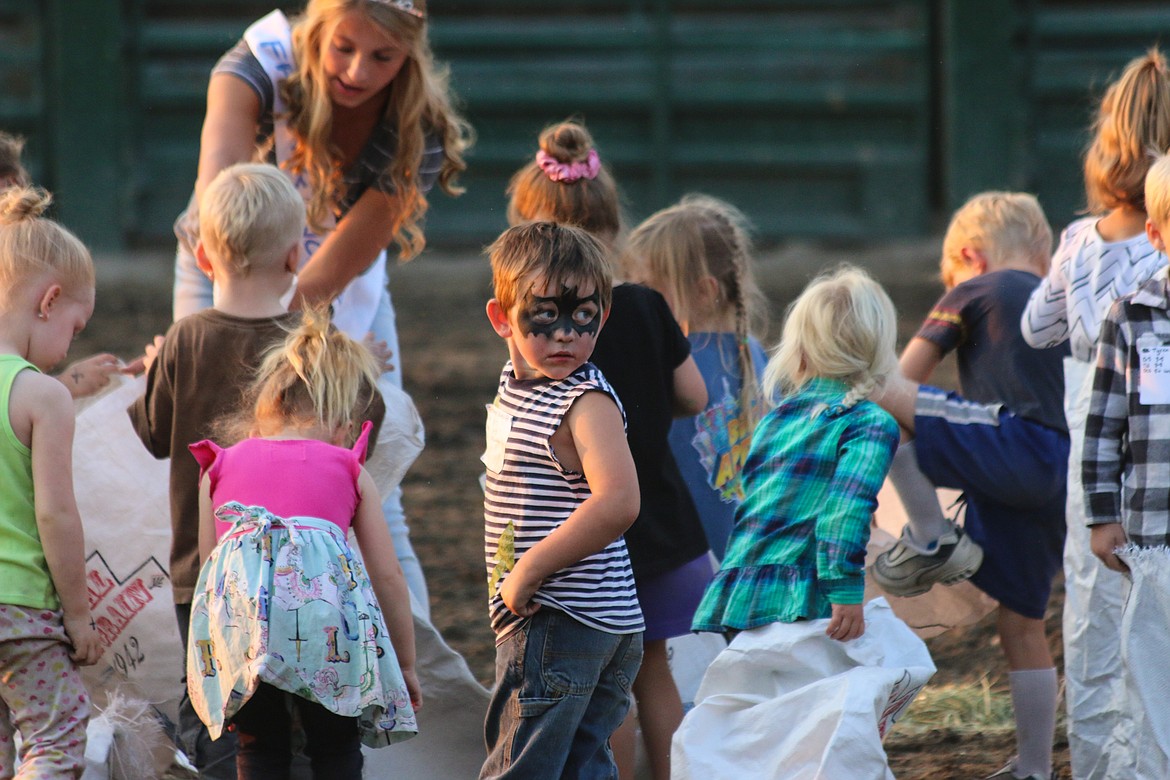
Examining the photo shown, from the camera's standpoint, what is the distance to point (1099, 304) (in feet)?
9.04

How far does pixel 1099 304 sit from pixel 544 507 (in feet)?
4.06

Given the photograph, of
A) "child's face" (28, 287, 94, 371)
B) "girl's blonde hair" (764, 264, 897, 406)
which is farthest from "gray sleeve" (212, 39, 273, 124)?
"girl's blonde hair" (764, 264, 897, 406)

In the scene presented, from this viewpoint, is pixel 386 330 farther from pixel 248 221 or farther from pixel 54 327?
pixel 54 327

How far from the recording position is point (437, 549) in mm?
4633

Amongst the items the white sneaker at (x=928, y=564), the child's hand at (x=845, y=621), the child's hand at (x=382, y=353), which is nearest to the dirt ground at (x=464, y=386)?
the white sneaker at (x=928, y=564)

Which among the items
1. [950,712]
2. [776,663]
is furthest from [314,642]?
[950,712]

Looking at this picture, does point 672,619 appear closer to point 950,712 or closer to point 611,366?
point 611,366

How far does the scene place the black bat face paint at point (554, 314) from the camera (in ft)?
7.17

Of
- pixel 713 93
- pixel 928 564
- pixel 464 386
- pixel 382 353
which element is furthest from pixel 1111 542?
pixel 713 93

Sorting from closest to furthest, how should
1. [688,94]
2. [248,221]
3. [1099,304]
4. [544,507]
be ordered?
[544,507] → [248,221] → [1099,304] → [688,94]

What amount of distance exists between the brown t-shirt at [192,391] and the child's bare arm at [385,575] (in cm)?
23

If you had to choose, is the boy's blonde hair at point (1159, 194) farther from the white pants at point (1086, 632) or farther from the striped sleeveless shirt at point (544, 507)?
the striped sleeveless shirt at point (544, 507)

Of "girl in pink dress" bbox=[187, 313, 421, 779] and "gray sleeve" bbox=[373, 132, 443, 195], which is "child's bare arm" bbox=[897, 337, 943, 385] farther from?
"girl in pink dress" bbox=[187, 313, 421, 779]

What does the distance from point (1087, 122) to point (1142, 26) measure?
2.00 ft
